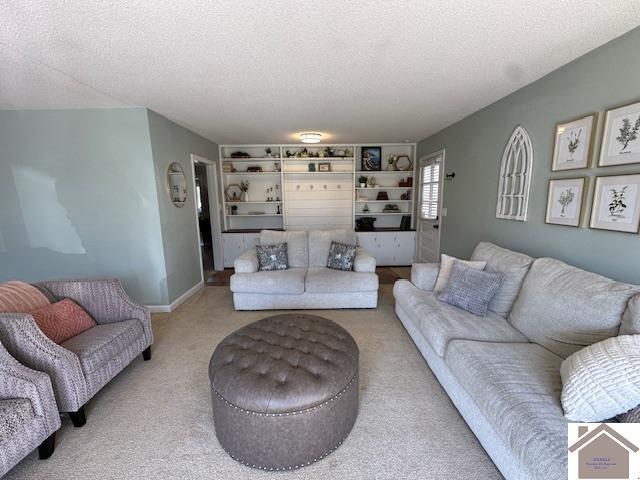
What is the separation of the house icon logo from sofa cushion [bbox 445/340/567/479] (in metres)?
0.05

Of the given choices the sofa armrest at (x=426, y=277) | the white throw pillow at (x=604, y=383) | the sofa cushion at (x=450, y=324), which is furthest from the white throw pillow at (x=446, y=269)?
the white throw pillow at (x=604, y=383)

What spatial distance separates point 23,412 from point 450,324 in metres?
2.50

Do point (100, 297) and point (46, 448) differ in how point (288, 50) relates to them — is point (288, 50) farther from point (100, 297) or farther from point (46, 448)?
point (46, 448)

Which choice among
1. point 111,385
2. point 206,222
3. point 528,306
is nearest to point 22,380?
point 111,385

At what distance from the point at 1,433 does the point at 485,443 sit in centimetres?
232

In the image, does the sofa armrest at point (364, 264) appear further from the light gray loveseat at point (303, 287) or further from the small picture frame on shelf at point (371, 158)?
the small picture frame on shelf at point (371, 158)

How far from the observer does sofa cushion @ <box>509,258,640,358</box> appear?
1.43 meters

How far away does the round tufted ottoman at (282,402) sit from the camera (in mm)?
1308

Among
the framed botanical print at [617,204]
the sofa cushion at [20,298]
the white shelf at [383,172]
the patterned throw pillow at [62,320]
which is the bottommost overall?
the patterned throw pillow at [62,320]

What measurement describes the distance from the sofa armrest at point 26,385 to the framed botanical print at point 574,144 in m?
3.62

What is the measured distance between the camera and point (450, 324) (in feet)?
6.40

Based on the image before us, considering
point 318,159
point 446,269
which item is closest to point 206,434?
point 446,269

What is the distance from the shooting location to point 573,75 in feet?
6.47

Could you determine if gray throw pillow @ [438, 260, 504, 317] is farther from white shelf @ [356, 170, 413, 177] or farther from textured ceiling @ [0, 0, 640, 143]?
white shelf @ [356, 170, 413, 177]
